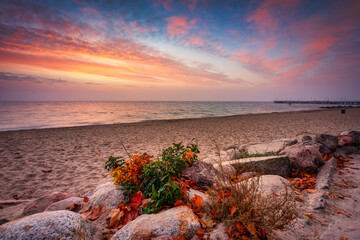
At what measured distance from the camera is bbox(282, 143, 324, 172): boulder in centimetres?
461

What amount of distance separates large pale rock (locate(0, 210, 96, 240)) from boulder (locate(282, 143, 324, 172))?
542 cm

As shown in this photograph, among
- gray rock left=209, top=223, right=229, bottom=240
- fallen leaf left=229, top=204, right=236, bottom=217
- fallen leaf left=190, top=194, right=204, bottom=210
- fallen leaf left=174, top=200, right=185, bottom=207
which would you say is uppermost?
fallen leaf left=229, top=204, right=236, bottom=217

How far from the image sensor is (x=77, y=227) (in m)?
2.12

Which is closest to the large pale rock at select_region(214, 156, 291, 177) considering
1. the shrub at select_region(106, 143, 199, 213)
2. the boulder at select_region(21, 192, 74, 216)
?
the shrub at select_region(106, 143, 199, 213)

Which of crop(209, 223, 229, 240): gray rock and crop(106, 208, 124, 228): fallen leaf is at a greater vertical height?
crop(209, 223, 229, 240): gray rock

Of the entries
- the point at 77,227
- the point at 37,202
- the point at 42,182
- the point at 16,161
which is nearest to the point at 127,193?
the point at 77,227

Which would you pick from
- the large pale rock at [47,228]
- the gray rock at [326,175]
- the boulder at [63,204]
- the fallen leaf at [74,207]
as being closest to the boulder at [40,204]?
the boulder at [63,204]

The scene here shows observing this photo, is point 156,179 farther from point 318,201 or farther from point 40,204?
point 318,201

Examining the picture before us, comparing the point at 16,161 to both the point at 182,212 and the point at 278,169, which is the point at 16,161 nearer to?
the point at 182,212

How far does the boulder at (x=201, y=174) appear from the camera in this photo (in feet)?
10.8

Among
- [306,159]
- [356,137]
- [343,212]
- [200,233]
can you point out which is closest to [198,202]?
[200,233]

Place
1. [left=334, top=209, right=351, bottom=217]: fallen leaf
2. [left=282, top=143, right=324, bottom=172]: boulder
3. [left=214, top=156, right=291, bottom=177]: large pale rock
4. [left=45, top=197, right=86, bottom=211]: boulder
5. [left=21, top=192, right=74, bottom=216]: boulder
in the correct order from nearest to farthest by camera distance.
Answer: [left=334, top=209, right=351, bottom=217]: fallen leaf → [left=45, top=197, right=86, bottom=211]: boulder → [left=21, top=192, right=74, bottom=216]: boulder → [left=214, top=156, right=291, bottom=177]: large pale rock → [left=282, top=143, right=324, bottom=172]: boulder

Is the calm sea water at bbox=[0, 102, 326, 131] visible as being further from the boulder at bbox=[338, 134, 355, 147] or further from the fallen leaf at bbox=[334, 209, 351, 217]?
the fallen leaf at bbox=[334, 209, 351, 217]

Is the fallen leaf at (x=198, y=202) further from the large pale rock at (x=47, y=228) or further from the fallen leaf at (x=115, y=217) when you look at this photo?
the large pale rock at (x=47, y=228)
